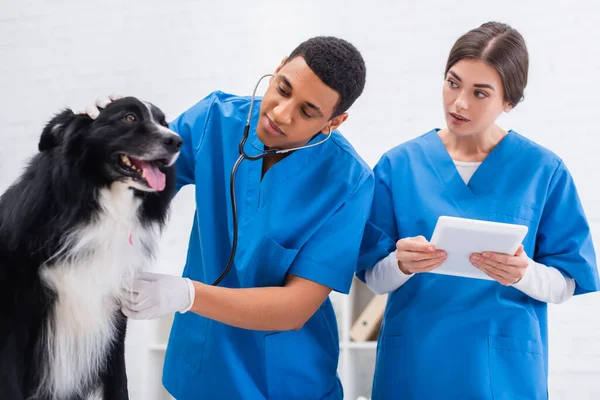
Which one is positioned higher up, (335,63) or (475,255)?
(335,63)

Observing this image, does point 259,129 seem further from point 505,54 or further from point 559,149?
point 559,149

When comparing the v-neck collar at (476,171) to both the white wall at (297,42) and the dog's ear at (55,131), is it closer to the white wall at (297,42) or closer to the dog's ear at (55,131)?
the dog's ear at (55,131)

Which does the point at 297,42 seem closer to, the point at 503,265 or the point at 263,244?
the point at 263,244

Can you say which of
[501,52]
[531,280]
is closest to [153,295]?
[531,280]

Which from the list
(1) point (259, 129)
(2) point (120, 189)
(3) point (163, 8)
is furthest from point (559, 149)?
(2) point (120, 189)

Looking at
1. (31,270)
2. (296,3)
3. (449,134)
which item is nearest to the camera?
(31,270)

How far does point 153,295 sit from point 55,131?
1.13 ft

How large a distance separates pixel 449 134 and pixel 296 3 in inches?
59.3

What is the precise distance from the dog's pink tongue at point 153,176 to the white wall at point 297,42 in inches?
71.5

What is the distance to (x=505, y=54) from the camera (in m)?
1.51

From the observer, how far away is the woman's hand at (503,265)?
1360 millimetres

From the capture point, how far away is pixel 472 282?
1.52m

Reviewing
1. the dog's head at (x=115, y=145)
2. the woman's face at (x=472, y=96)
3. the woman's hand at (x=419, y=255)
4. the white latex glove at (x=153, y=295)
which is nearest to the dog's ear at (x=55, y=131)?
the dog's head at (x=115, y=145)

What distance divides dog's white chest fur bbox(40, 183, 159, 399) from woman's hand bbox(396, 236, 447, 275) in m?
0.56
